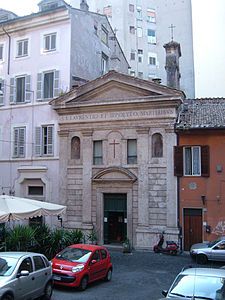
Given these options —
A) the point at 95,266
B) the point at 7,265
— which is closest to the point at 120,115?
the point at 95,266

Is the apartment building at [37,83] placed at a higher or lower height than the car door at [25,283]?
higher

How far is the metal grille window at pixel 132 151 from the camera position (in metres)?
24.6

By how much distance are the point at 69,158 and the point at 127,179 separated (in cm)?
423

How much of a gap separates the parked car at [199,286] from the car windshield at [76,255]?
16.2 ft

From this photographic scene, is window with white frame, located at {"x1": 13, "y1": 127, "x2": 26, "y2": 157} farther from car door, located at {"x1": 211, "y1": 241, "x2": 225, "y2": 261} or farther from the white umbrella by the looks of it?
car door, located at {"x1": 211, "y1": 241, "x2": 225, "y2": 261}

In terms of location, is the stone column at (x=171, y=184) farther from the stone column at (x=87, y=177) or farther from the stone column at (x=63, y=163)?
the stone column at (x=63, y=163)

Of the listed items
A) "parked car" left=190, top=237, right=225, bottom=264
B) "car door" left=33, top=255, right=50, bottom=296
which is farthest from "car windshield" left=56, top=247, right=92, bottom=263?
"parked car" left=190, top=237, right=225, bottom=264

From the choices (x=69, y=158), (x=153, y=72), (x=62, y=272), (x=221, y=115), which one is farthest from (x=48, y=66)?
(x=153, y=72)

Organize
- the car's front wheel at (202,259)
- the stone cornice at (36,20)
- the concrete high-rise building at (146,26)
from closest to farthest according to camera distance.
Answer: the car's front wheel at (202,259), the stone cornice at (36,20), the concrete high-rise building at (146,26)

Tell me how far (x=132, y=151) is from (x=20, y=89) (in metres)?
9.35

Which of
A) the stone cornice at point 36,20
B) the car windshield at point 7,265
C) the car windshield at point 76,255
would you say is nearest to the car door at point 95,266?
the car windshield at point 76,255

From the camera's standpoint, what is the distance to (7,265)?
1106cm

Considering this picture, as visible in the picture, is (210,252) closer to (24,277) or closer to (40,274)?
(40,274)

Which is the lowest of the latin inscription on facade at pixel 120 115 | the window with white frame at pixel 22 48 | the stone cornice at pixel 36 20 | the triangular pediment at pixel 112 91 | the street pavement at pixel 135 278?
the street pavement at pixel 135 278
